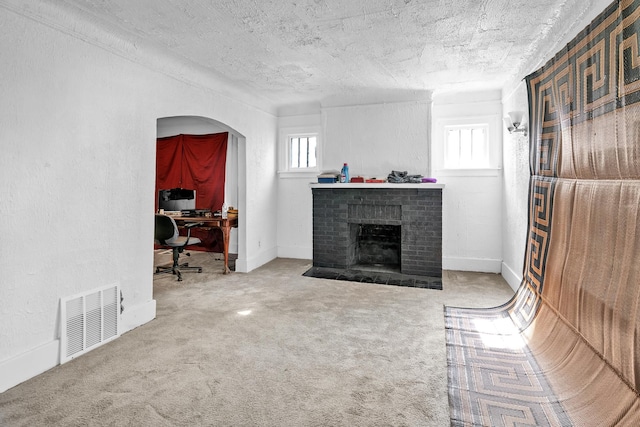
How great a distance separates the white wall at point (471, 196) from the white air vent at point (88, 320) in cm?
428

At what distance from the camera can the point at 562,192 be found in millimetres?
2453

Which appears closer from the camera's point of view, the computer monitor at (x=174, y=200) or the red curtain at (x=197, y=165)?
the computer monitor at (x=174, y=200)

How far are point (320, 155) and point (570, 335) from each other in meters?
4.06

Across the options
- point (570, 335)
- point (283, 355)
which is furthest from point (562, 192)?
point (283, 355)

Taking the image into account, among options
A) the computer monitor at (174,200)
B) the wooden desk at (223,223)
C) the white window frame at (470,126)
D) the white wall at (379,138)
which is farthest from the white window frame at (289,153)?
the white window frame at (470,126)

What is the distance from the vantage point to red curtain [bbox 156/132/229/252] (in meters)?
6.31

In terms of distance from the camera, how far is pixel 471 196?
492 centimetres

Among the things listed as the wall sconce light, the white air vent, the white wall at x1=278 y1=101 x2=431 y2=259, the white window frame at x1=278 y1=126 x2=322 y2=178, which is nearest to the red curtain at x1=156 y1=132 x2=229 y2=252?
the white window frame at x1=278 y1=126 x2=322 y2=178

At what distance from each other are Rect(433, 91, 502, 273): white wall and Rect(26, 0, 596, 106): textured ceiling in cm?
60

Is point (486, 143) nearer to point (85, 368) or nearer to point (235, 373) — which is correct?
point (235, 373)

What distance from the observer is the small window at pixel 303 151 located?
5.69 meters

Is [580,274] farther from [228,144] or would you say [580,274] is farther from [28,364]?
[228,144]

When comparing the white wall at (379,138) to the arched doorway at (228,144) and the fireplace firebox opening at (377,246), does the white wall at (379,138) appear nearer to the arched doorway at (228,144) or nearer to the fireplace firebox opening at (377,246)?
the fireplace firebox opening at (377,246)

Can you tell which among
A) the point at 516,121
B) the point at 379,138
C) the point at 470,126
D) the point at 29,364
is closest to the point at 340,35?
the point at 516,121
